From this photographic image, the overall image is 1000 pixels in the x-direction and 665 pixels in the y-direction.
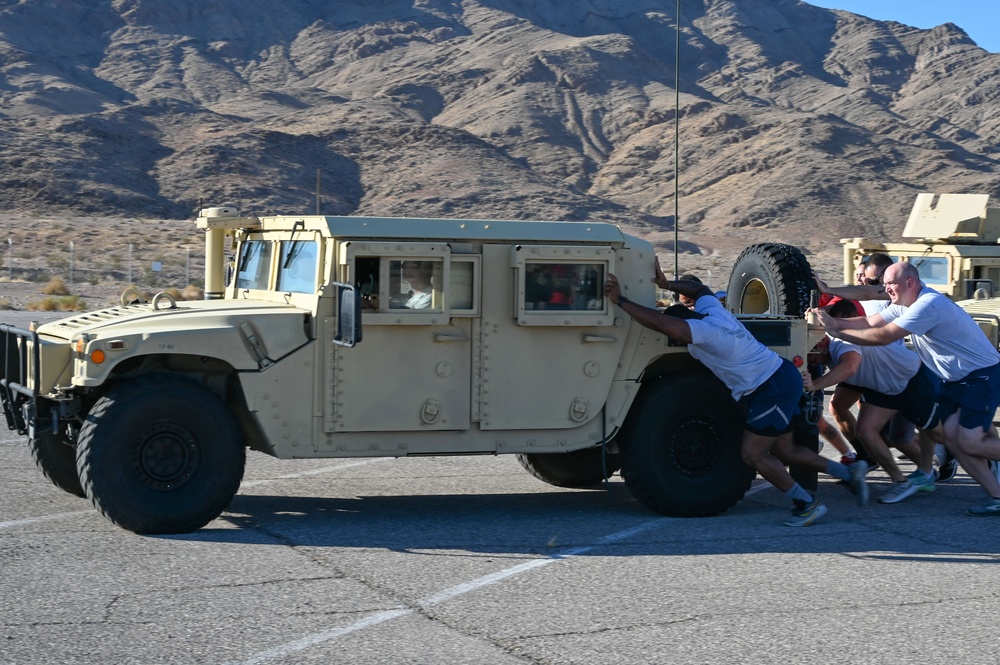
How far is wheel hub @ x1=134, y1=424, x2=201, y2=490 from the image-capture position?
7.56 m

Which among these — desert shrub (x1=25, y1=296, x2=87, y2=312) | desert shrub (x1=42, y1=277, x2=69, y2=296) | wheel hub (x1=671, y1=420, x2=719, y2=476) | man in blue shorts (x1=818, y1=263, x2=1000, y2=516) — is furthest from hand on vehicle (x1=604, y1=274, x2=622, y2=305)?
desert shrub (x1=42, y1=277, x2=69, y2=296)

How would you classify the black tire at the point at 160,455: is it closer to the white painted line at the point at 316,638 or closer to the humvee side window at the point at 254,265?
the humvee side window at the point at 254,265

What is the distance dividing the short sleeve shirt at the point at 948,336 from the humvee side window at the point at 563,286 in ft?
6.91

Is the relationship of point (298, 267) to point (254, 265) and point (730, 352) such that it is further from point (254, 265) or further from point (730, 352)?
point (730, 352)

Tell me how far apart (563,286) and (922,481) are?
3.19 metres

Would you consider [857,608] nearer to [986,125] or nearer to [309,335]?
[309,335]

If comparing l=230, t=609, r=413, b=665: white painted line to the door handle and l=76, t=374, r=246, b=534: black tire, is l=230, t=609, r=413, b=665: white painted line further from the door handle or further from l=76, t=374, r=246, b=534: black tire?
the door handle

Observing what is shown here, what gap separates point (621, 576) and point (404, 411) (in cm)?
186

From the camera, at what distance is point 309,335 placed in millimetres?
7949

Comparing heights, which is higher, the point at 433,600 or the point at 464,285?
the point at 464,285

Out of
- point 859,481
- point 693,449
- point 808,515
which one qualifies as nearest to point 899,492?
point 859,481

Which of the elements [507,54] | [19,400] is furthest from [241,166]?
[19,400]

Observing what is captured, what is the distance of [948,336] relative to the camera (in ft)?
30.0

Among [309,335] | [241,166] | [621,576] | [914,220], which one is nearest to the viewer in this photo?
[621,576]
